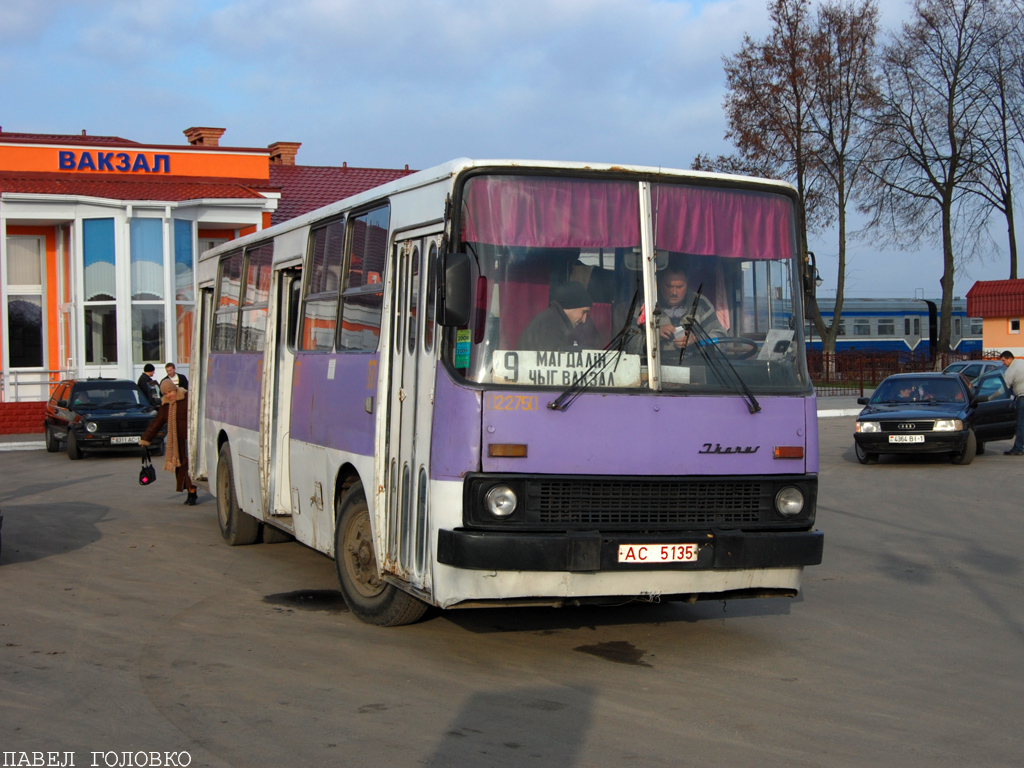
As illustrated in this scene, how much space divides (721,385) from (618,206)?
3.95 ft

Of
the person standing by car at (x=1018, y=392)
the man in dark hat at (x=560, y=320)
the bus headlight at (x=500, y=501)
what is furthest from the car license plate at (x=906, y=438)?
the bus headlight at (x=500, y=501)

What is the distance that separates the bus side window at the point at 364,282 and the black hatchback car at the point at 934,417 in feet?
45.1

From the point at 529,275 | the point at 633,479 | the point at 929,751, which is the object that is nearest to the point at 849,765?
the point at 929,751

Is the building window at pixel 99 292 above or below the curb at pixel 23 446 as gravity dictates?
above

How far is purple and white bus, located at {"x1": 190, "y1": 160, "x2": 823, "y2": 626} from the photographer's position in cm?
671

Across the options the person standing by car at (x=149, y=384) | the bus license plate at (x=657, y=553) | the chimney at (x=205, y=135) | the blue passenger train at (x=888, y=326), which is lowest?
the bus license plate at (x=657, y=553)

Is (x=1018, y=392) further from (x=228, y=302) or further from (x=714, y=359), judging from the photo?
(x=714, y=359)

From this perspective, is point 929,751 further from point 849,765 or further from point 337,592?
point 337,592

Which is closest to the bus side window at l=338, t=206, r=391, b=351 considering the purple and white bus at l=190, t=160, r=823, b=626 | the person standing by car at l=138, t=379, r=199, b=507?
the purple and white bus at l=190, t=160, r=823, b=626

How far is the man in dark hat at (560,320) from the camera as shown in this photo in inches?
270

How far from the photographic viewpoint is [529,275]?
690 cm

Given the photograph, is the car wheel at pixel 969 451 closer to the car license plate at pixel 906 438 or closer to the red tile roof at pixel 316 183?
the car license plate at pixel 906 438

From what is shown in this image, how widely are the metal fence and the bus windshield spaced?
2637 centimetres

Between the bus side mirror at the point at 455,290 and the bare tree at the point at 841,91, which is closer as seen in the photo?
the bus side mirror at the point at 455,290
